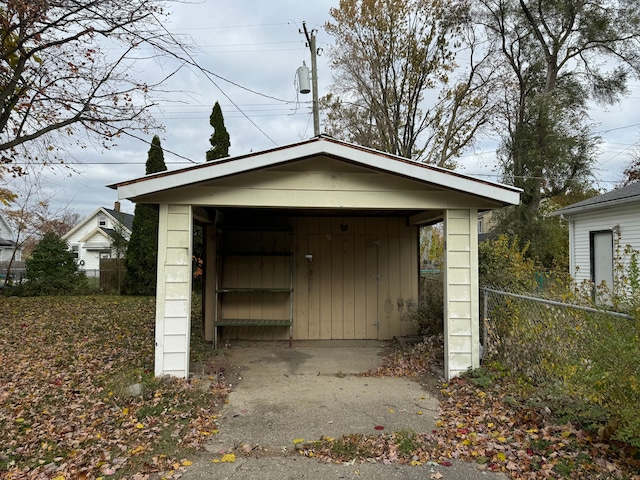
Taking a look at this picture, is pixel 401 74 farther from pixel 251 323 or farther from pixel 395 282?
pixel 251 323

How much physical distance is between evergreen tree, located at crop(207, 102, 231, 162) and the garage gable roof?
391 inches

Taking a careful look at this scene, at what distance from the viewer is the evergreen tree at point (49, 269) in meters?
13.2

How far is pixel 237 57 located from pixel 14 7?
4091 millimetres

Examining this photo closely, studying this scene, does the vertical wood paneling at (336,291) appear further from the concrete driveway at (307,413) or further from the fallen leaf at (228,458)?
the fallen leaf at (228,458)

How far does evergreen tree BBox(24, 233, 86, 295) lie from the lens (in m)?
13.2

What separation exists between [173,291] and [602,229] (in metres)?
11.2

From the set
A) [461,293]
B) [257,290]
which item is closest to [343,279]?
[257,290]

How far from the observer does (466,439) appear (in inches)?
128

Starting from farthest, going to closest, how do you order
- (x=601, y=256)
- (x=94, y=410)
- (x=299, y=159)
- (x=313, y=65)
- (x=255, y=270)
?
(x=313, y=65) → (x=601, y=256) → (x=255, y=270) → (x=299, y=159) → (x=94, y=410)

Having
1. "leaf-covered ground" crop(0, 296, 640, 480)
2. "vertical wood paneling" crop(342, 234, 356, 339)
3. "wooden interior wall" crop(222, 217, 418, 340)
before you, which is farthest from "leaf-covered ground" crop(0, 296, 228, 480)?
"vertical wood paneling" crop(342, 234, 356, 339)

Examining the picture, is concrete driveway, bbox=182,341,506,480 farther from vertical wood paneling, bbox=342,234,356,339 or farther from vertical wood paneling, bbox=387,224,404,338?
vertical wood paneling, bbox=387,224,404,338

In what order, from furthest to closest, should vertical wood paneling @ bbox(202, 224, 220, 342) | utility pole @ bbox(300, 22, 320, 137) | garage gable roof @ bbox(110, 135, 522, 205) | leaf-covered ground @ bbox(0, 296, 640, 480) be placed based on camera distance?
utility pole @ bbox(300, 22, 320, 137)
vertical wood paneling @ bbox(202, 224, 220, 342)
garage gable roof @ bbox(110, 135, 522, 205)
leaf-covered ground @ bbox(0, 296, 640, 480)

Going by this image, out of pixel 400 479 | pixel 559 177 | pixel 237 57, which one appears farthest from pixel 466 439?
pixel 559 177

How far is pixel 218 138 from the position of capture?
13961 millimetres
